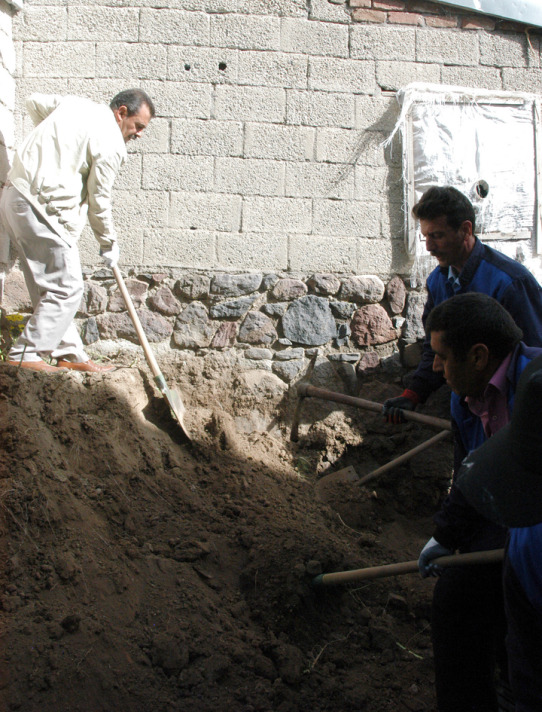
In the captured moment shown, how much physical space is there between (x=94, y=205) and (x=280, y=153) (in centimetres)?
145

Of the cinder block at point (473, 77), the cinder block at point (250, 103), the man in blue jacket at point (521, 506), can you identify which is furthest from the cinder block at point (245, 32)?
the man in blue jacket at point (521, 506)

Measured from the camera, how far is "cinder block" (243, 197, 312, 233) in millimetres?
4359

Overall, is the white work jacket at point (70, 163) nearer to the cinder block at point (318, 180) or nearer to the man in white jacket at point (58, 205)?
the man in white jacket at point (58, 205)

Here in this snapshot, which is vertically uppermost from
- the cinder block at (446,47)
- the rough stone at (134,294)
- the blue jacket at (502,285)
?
the cinder block at (446,47)

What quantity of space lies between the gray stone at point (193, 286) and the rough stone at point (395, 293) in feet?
4.51

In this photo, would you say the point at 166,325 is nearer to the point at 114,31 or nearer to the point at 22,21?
the point at 114,31

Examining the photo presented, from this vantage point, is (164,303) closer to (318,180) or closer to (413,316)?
(318,180)

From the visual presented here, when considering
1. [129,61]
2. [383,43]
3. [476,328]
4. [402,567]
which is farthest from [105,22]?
[402,567]

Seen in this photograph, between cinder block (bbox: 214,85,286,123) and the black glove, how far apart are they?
7.77 ft

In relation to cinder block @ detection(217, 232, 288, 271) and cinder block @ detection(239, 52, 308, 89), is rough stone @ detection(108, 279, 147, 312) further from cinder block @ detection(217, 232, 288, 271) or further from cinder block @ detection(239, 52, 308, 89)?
cinder block @ detection(239, 52, 308, 89)

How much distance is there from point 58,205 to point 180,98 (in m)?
1.34

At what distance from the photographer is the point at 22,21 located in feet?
13.9

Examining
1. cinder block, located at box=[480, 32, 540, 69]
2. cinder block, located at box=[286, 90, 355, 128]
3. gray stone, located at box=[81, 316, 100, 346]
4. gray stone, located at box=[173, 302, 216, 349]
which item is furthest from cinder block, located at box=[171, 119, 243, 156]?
cinder block, located at box=[480, 32, 540, 69]

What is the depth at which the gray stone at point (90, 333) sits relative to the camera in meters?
4.19
